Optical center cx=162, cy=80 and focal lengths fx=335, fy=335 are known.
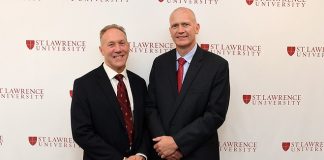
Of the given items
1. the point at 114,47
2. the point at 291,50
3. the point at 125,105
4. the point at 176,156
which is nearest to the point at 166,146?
the point at 176,156

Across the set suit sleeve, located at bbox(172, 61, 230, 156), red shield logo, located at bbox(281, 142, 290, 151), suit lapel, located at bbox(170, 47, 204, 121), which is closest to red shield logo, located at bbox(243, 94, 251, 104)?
red shield logo, located at bbox(281, 142, 290, 151)

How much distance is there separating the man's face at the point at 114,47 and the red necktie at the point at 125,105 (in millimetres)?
98

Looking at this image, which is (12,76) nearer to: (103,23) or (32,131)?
(32,131)

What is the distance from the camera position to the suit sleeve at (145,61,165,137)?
74.6 inches

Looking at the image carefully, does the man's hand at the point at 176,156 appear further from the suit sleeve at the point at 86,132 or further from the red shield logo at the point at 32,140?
the red shield logo at the point at 32,140

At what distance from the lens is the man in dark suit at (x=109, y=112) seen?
1806mm

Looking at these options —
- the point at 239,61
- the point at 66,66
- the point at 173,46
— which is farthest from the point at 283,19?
the point at 66,66

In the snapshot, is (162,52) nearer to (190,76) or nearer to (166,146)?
(190,76)

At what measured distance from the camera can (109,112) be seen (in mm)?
1856

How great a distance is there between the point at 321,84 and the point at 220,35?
0.81 meters

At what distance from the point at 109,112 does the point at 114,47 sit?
0.36m

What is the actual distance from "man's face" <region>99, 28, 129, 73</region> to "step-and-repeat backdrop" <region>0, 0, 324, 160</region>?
0.42m

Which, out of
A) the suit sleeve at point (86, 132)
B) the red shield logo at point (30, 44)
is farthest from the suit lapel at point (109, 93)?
the red shield logo at point (30, 44)

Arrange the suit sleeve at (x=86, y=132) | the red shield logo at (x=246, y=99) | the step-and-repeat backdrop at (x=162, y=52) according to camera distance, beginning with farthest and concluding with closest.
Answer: the red shield logo at (x=246, y=99)
the step-and-repeat backdrop at (x=162, y=52)
the suit sleeve at (x=86, y=132)
